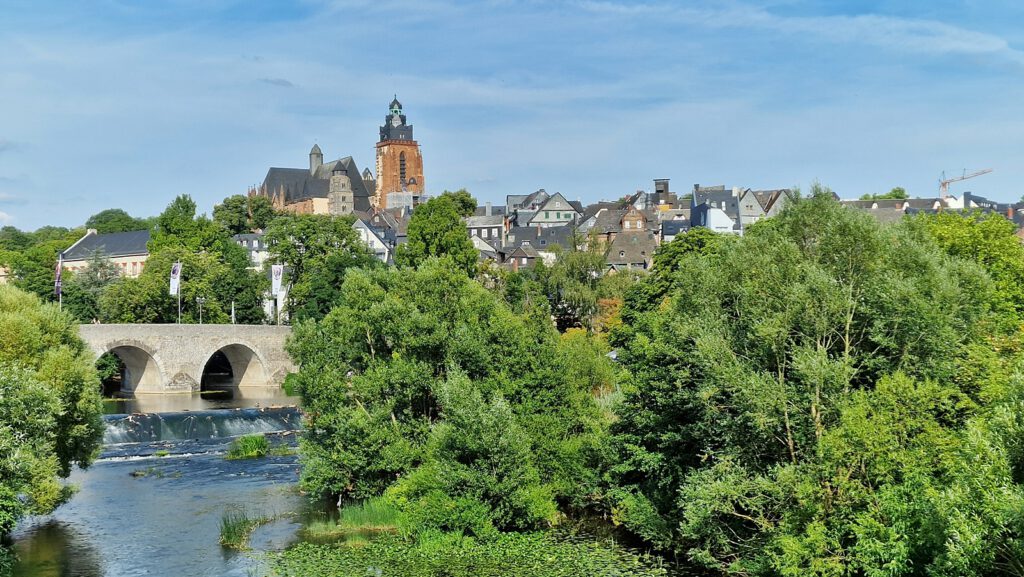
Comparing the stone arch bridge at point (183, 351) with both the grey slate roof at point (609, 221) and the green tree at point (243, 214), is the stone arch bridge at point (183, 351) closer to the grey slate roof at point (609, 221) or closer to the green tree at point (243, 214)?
the grey slate roof at point (609, 221)

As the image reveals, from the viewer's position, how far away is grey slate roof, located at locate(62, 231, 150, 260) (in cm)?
12200

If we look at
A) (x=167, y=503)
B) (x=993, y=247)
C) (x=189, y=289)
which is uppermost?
(x=993, y=247)

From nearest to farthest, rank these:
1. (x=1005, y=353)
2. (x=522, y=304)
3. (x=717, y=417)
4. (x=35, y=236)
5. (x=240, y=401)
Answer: (x=717, y=417) < (x=1005, y=353) < (x=240, y=401) < (x=522, y=304) < (x=35, y=236)

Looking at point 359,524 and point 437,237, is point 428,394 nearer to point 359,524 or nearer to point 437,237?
point 359,524

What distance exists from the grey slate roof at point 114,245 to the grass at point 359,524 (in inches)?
3691

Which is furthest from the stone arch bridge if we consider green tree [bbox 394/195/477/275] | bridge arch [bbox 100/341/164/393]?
green tree [bbox 394/195/477/275]

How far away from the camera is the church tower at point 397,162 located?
182 metres

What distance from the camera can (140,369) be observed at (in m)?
75.8

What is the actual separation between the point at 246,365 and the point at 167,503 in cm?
4330

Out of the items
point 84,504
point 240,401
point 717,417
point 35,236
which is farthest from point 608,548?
point 35,236

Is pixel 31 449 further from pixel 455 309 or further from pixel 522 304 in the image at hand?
pixel 522 304

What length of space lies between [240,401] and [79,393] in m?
37.3

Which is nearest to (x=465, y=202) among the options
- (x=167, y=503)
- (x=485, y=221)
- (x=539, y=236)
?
(x=539, y=236)

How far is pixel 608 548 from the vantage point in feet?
97.7
